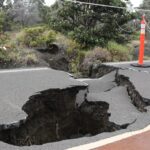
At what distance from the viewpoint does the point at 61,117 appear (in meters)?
6.22

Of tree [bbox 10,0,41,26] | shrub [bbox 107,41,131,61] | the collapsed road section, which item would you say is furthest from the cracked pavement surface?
tree [bbox 10,0,41,26]

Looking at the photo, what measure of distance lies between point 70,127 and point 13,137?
155cm

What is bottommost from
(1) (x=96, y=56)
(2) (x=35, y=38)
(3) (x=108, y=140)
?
(1) (x=96, y=56)

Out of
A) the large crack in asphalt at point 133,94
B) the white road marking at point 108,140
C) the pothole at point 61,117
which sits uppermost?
the white road marking at point 108,140

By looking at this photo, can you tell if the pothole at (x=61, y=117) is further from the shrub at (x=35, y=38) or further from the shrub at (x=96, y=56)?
the shrub at (x=35, y=38)

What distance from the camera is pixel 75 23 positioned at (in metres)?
12.5

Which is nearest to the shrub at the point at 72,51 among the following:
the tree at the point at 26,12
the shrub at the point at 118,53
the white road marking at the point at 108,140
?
the shrub at the point at 118,53

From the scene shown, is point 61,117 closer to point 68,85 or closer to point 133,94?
point 68,85

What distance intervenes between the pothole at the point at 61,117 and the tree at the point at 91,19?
18.9 ft

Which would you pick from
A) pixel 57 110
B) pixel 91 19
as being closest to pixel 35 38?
pixel 91 19

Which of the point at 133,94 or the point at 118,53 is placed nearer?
the point at 133,94

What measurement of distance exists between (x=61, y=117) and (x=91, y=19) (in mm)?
6911

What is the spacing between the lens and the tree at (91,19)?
39.6 ft

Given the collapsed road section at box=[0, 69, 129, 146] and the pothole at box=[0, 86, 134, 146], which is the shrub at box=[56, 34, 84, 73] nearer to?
the collapsed road section at box=[0, 69, 129, 146]
